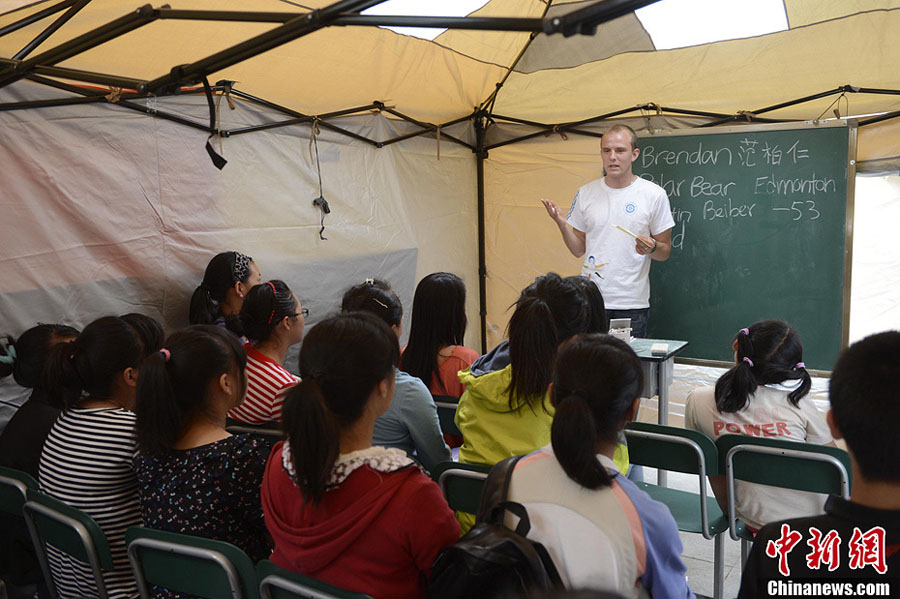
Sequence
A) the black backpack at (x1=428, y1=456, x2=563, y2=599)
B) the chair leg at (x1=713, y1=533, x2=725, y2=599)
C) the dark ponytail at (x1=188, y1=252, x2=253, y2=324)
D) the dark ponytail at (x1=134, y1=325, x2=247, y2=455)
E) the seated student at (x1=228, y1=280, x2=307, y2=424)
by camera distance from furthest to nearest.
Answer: the dark ponytail at (x1=188, y1=252, x2=253, y2=324) < the seated student at (x1=228, y1=280, x2=307, y2=424) < the chair leg at (x1=713, y1=533, x2=725, y2=599) < the dark ponytail at (x1=134, y1=325, x2=247, y2=455) < the black backpack at (x1=428, y1=456, x2=563, y2=599)

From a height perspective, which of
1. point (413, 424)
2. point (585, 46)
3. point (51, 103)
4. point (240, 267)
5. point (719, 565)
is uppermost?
point (585, 46)

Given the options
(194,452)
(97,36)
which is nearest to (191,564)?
(194,452)

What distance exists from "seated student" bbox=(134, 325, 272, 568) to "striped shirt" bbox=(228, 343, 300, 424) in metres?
0.62

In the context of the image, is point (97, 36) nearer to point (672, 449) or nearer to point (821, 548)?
point (672, 449)

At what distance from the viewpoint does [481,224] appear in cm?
506

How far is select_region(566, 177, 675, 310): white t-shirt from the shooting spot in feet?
12.8

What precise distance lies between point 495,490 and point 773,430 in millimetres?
1208

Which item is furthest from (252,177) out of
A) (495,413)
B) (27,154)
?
(495,413)

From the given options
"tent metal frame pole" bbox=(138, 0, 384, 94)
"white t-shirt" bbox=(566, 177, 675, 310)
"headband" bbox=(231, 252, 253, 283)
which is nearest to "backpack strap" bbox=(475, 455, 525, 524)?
"tent metal frame pole" bbox=(138, 0, 384, 94)

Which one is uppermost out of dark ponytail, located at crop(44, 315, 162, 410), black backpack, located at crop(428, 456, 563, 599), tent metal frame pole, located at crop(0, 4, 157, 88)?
tent metal frame pole, located at crop(0, 4, 157, 88)

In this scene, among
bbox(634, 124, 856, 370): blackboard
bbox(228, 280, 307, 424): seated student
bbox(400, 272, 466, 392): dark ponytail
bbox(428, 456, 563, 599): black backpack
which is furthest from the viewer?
bbox(634, 124, 856, 370): blackboard

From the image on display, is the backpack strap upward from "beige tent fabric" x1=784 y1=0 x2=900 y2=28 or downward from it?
downward

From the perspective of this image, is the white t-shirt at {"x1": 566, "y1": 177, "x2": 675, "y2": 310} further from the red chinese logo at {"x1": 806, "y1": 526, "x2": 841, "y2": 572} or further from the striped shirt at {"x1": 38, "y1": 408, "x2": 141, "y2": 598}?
the red chinese logo at {"x1": 806, "y1": 526, "x2": 841, "y2": 572}

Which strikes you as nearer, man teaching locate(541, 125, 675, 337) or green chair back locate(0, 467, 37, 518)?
green chair back locate(0, 467, 37, 518)
